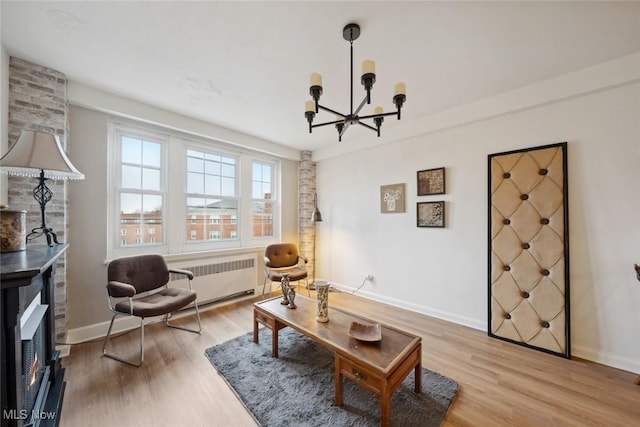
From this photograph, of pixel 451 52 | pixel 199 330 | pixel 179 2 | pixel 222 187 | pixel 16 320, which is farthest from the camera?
pixel 222 187

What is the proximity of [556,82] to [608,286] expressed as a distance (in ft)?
6.16

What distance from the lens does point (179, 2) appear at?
148cm

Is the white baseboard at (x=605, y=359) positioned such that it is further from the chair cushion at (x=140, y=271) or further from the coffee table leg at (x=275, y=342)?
the chair cushion at (x=140, y=271)

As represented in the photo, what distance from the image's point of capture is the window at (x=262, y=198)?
4.11 m

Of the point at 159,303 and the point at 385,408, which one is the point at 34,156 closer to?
the point at 159,303

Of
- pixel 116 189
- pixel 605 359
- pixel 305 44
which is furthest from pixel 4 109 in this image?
pixel 605 359

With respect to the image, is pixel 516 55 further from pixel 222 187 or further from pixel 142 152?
pixel 142 152

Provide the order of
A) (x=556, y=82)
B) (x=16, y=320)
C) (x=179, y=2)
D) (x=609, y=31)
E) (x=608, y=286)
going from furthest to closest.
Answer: (x=556, y=82) < (x=608, y=286) < (x=609, y=31) < (x=179, y=2) < (x=16, y=320)

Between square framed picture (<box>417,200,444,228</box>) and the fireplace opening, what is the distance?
11.3 ft

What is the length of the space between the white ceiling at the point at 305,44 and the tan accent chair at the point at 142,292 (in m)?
1.83

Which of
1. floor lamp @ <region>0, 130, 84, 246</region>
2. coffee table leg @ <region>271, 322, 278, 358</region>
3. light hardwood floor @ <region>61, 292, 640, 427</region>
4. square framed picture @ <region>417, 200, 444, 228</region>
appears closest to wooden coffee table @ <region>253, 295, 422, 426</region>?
coffee table leg @ <region>271, 322, 278, 358</region>

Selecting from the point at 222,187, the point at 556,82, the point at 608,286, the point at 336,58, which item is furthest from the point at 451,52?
the point at 222,187

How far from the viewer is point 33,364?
1.33 m

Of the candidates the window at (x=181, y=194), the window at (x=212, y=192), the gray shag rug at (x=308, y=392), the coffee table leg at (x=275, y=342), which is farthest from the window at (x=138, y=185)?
the coffee table leg at (x=275, y=342)
